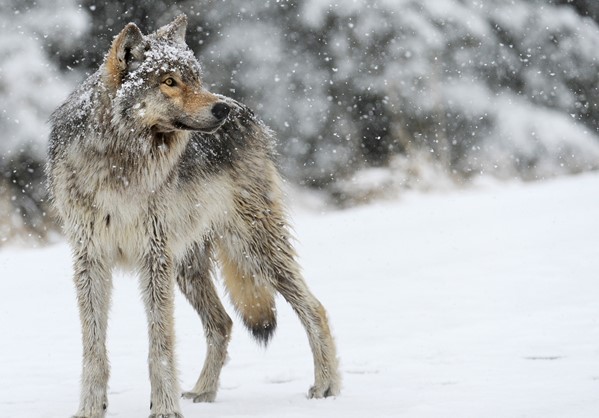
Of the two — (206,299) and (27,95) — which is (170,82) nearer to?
(206,299)

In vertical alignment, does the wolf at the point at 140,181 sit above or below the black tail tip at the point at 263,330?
above

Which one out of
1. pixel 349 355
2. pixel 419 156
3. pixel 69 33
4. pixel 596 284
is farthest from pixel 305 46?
pixel 349 355

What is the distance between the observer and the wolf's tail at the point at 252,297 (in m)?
4.93

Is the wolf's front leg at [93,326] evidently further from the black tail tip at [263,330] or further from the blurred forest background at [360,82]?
the blurred forest background at [360,82]

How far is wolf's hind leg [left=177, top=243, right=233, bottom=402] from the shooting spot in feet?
16.0

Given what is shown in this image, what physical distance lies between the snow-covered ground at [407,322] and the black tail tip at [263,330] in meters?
0.30

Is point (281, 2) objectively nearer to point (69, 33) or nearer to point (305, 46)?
point (305, 46)

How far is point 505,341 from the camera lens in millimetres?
5875

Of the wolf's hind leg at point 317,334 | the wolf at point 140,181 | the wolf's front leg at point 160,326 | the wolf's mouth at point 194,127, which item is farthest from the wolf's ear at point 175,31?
the wolf's hind leg at point 317,334

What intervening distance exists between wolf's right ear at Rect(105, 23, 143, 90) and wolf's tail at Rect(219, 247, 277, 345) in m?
1.40

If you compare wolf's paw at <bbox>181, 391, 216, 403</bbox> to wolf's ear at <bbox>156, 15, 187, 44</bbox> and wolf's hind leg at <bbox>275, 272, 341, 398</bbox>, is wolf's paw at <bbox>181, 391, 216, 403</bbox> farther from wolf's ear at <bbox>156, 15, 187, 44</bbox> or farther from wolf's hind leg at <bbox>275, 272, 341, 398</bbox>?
wolf's ear at <bbox>156, 15, 187, 44</bbox>

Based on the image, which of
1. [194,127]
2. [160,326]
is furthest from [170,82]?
[160,326]

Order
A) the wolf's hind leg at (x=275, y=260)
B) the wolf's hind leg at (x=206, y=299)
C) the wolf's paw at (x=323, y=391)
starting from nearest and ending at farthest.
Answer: the wolf's paw at (x=323, y=391)
the wolf's hind leg at (x=275, y=260)
the wolf's hind leg at (x=206, y=299)

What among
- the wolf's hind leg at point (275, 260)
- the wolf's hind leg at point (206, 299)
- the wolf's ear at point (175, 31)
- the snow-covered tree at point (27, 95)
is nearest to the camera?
the wolf's ear at point (175, 31)
